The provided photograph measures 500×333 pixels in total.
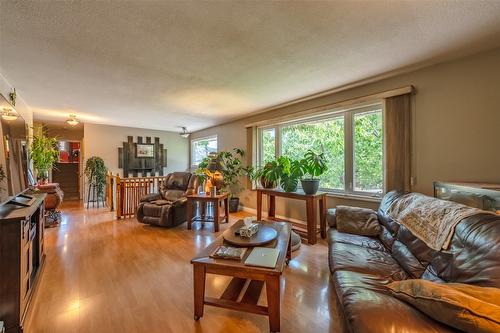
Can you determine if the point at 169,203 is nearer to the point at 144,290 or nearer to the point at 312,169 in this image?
the point at 144,290

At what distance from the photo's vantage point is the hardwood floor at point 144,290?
1.59 metres

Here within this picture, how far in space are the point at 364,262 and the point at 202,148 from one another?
6324 mm

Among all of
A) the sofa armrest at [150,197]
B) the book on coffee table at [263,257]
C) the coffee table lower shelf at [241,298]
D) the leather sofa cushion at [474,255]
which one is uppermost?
the leather sofa cushion at [474,255]

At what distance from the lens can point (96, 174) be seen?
5793 mm

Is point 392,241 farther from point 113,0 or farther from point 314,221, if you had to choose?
point 113,0

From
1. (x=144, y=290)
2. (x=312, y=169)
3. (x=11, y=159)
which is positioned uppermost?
(x=11, y=159)

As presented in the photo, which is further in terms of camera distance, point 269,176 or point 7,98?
point 269,176

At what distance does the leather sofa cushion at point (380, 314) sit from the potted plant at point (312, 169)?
1958 mm

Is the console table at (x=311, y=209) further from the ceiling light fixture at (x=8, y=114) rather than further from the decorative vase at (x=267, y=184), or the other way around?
the ceiling light fixture at (x=8, y=114)

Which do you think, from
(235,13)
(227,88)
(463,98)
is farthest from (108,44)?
(463,98)

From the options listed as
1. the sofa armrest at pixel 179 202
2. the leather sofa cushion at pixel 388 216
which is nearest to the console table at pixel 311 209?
the leather sofa cushion at pixel 388 216

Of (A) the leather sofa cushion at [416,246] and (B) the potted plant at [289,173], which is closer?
(A) the leather sofa cushion at [416,246]

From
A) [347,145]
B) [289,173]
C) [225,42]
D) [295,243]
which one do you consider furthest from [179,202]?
[347,145]

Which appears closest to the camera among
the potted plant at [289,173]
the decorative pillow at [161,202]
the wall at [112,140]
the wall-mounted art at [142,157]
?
the potted plant at [289,173]
